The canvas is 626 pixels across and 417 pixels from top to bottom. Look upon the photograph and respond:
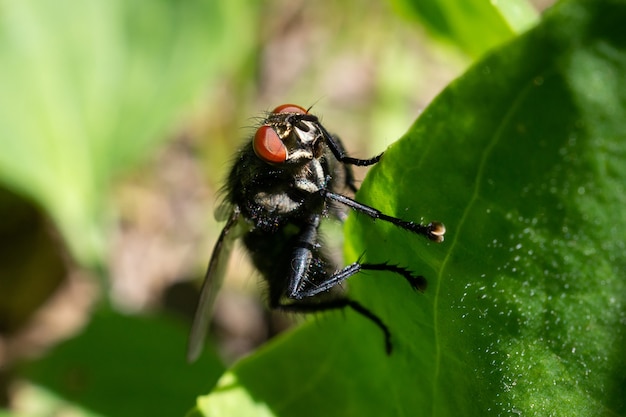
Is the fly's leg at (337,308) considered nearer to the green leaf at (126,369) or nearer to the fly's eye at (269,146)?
the fly's eye at (269,146)

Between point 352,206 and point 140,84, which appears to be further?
point 140,84

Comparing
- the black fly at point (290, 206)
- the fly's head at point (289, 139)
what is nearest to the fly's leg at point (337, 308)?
the black fly at point (290, 206)

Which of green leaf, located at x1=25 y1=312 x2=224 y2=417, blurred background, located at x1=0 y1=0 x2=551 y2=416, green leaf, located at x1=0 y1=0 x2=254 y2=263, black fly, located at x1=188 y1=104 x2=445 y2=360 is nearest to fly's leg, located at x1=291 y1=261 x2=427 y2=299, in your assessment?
black fly, located at x1=188 y1=104 x2=445 y2=360

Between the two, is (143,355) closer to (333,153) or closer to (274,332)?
(274,332)

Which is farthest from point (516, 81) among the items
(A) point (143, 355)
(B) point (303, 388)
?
(A) point (143, 355)

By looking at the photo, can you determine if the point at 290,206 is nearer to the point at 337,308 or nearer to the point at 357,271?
the point at 337,308

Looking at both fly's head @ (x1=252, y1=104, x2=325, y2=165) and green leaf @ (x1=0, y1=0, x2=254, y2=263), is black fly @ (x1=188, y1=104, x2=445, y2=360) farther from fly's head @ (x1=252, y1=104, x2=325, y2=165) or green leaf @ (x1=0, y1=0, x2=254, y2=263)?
green leaf @ (x1=0, y1=0, x2=254, y2=263)
